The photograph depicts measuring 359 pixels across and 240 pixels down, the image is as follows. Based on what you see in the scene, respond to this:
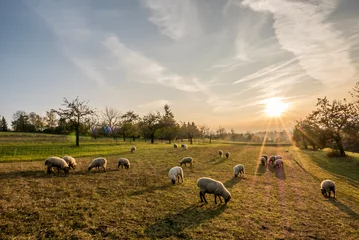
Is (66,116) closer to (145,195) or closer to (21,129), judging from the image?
(145,195)

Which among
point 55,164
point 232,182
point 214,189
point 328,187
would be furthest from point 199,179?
point 55,164

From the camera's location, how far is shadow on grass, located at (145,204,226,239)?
10.0 m

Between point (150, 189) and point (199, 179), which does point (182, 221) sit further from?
point (150, 189)

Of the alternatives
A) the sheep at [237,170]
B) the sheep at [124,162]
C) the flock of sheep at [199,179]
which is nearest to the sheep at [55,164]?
the flock of sheep at [199,179]

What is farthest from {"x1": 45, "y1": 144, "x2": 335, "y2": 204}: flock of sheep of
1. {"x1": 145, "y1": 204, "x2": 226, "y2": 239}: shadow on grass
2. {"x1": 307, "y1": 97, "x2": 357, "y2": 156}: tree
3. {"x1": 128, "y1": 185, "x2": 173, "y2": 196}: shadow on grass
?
{"x1": 307, "y1": 97, "x2": 357, "y2": 156}: tree

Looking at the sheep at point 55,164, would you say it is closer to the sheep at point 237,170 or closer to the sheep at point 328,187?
the sheep at point 237,170

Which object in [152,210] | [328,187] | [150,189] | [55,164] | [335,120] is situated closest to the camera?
[152,210]

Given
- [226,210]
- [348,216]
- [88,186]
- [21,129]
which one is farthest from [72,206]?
[21,129]

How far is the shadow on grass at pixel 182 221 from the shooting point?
10015mm

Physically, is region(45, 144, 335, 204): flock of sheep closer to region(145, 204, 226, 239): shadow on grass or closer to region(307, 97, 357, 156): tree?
region(145, 204, 226, 239): shadow on grass

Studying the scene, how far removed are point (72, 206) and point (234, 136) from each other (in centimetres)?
18470

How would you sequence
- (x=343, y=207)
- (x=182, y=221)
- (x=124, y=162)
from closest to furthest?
(x=182, y=221)
(x=343, y=207)
(x=124, y=162)

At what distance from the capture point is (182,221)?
11.5 m

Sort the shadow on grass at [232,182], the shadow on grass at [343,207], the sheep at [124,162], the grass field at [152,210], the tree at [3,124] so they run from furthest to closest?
the tree at [3,124]
the sheep at [124,162]
the shadow on grass at [232,182]
the shadow on grass at [343,207]
the grass field at [152,210]
